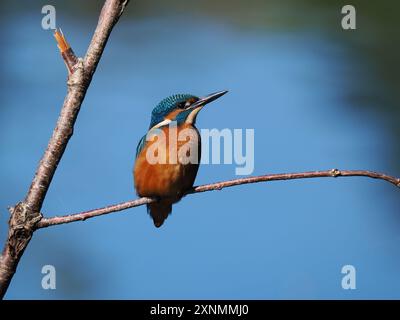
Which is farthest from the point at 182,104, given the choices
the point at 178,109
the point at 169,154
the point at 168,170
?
the point at 168,170

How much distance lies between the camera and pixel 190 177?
1872 millimetres

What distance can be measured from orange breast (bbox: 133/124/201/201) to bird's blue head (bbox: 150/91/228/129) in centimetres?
8

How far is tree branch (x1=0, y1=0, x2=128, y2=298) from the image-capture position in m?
1.38

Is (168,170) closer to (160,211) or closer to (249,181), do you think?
(160,211)

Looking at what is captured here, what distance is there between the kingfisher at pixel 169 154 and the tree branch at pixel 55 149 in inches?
15.9

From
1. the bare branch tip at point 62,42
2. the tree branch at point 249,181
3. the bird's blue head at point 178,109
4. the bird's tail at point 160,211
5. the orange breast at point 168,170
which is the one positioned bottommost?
the tree branch at point 249,181

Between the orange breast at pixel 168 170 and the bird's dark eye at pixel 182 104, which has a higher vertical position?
the bird's dark eye at pixel 182 104

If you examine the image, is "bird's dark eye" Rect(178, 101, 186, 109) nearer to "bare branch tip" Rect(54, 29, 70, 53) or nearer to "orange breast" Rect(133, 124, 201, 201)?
"orange breast" Rect(133, 124, 201, 201)

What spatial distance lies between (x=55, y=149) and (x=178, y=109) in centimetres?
87

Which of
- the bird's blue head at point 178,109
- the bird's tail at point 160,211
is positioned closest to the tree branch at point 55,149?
the bird's tail at point 160,211

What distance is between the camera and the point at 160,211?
79.8 inches

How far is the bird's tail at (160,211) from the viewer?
2.00 m

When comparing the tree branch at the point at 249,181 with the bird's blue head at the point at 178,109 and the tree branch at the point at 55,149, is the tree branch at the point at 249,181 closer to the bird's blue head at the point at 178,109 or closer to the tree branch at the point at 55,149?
the tree branch at the point at 55,149
